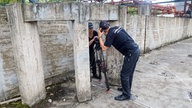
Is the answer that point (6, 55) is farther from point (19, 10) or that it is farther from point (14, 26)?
point (19, 10)

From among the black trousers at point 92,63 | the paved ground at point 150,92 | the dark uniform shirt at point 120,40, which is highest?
the dark uniform shirt at point 120,40

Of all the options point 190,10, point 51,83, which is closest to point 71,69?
point 51,83

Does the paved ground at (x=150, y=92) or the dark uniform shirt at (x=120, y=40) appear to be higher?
the dark uniform shirt at (x=120, y=40)

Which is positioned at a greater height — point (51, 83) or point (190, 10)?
point (190, 10)

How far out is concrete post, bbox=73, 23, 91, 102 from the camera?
3.37 m

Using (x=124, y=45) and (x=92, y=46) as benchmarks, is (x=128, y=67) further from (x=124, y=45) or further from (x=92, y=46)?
(x=92, y=46)

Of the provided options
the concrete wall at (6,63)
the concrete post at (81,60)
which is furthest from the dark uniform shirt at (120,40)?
the concrete wall at (6,63)

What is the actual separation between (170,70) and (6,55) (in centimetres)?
501

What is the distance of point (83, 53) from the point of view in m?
3.46

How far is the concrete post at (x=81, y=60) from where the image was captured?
11.1 ft

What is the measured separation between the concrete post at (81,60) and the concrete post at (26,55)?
2.70 feet

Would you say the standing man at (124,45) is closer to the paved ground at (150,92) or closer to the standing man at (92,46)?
the paved ground at (150,92)

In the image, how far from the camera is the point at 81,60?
3.47 metres

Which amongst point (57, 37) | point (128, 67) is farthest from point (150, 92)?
point (57, 37)
